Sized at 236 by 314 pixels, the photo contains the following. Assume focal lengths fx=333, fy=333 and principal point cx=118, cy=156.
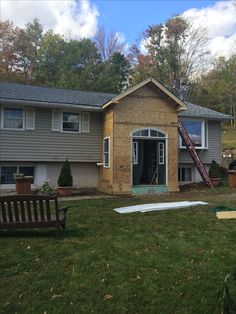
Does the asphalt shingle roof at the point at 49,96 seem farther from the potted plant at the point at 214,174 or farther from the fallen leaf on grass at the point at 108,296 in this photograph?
the fallen leaf on grass at the point at 108,296

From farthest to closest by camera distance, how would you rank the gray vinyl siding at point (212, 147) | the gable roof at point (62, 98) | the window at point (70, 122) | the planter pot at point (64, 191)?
the gray vinyl siding at point (212, 147) < the window at point (70, 122) < the gable roof at point (62, 98) < the planter pot at point (64, 191)

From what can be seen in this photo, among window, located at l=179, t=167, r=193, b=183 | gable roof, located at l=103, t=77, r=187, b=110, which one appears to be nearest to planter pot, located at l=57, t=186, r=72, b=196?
gable roof, located at l=103, t=77, r=187, b=110

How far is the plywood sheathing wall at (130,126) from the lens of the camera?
1501 cm

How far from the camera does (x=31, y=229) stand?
7227 millimetres

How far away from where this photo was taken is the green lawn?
3924 mm

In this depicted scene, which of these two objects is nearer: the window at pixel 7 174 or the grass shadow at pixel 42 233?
the grass shadow at pixel 42 233

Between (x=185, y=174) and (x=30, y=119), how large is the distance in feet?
30.4

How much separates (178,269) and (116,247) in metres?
1.37

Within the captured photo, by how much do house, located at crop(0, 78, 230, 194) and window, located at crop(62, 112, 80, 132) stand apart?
4 cm

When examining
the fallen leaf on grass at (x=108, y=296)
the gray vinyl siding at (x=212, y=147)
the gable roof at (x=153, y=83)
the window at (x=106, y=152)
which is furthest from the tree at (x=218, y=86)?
the fallen leaf on grass at (x=108, y=296)

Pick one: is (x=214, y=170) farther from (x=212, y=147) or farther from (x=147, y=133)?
(x=147, y=133)

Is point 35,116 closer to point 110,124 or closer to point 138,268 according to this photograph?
point 110,124

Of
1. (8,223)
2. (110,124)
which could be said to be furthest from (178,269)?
(110,124)

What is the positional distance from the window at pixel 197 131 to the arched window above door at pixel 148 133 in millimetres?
3528
